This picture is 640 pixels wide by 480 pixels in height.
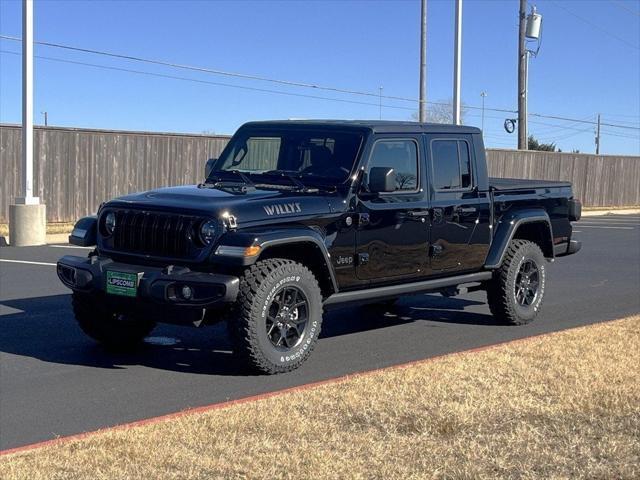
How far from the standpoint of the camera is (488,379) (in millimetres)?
6855

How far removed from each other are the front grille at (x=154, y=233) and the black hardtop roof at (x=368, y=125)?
186 centimetres

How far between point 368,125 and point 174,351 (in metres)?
2.59

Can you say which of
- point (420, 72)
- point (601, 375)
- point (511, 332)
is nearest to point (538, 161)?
point (420, 72)

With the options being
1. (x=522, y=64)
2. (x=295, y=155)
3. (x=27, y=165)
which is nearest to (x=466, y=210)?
(x=295, y=155)

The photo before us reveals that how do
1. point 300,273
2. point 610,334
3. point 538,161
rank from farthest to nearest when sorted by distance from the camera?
point 538,161 → point 610,334 → point 300,273

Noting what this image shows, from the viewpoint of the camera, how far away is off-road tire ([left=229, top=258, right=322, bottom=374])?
6.98 metres

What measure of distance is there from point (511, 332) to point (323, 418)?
4.02 meters

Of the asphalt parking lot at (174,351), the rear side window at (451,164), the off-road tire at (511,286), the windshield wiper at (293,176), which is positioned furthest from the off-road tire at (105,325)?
the off-road tire at (511,286)

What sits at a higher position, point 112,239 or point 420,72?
point 420,72

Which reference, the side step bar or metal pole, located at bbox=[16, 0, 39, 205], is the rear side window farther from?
metal pole, located at bbox=[16, 0, 39, 205]

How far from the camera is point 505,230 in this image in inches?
371

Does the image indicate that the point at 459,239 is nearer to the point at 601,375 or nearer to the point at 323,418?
the point at 601,375

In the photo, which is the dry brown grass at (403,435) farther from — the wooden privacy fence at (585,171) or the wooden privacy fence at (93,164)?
the wooden privacy fence at (585,171)

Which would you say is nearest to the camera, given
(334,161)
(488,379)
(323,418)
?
(323,418)
